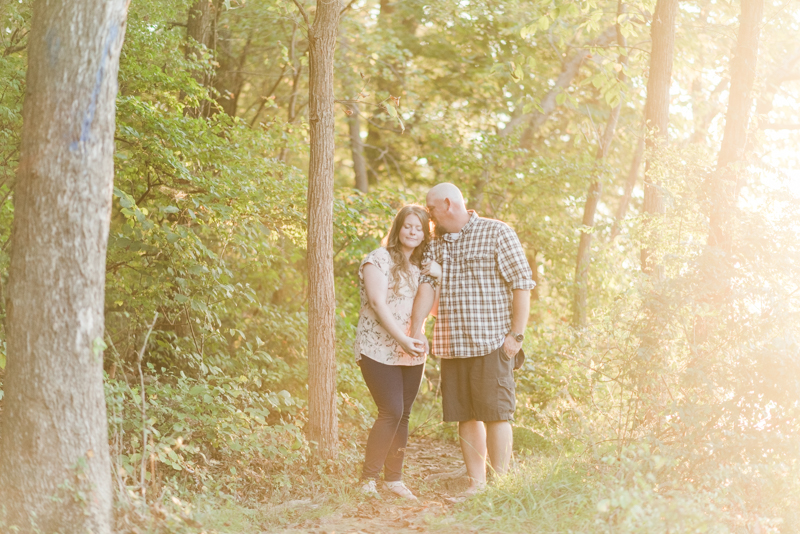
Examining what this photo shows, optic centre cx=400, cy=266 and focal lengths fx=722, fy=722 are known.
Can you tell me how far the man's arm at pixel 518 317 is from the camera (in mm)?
4891

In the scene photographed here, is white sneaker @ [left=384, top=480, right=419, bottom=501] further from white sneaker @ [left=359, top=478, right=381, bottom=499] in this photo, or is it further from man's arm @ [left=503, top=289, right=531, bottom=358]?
man's arm @ [left=503, top=289, right=531, bottom=358]

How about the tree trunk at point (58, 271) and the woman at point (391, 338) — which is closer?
the tree trunk at point (58, 271)

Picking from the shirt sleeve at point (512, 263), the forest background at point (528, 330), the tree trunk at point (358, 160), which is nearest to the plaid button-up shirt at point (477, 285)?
the shirt sleeve at point (512, 263)

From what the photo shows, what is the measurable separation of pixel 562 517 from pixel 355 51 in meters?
9.41

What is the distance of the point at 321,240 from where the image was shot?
527 centimetres

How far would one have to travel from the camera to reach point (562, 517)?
4090mm

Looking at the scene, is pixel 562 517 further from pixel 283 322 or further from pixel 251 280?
pixel 251 280

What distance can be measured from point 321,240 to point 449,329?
1.14 m

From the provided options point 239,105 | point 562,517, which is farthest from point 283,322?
point 239,105

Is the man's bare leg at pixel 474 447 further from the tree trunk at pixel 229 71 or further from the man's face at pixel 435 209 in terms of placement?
the tree trunk at pixel 229 71

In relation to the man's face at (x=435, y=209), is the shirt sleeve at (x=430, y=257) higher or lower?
lower

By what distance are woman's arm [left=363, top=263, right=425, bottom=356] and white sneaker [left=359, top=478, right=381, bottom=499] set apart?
0.91 meters

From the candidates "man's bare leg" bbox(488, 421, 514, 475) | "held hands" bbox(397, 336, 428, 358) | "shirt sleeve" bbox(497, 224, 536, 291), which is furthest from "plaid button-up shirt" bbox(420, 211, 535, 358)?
"man's bare leg" bbox(488, 421, 514, 475)

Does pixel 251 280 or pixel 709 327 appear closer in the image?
pixel 709 327
